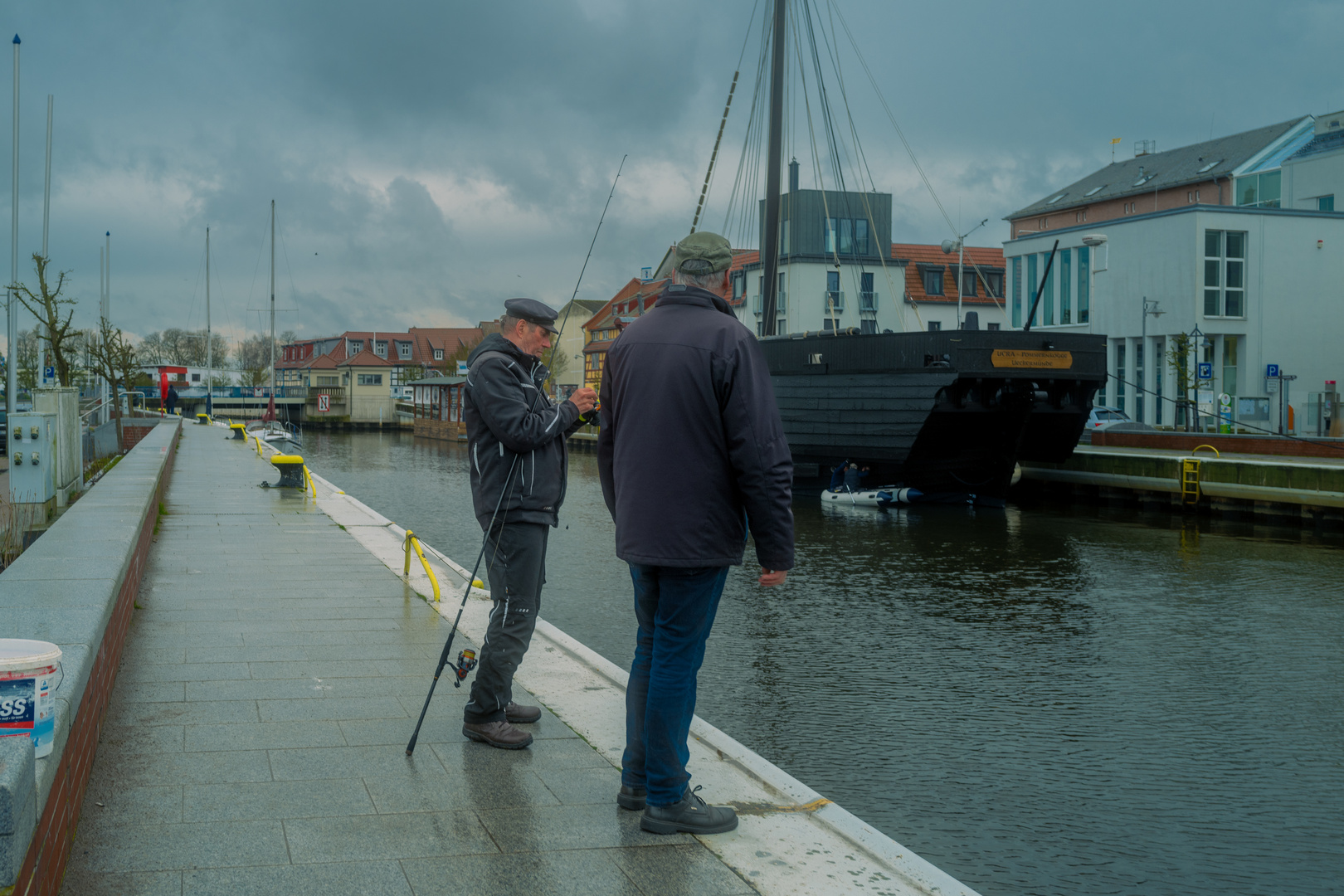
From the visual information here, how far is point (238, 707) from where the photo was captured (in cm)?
513

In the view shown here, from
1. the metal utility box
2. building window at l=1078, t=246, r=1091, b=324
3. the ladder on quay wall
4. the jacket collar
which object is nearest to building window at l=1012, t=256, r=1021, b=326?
A: building window at l=1078, t=246, r=1091, b=324

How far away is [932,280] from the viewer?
69.3 meters

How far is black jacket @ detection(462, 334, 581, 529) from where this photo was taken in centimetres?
455

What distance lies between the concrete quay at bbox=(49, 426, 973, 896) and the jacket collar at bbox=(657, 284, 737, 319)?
1720mm

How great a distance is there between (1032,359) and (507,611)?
1981 centimetres

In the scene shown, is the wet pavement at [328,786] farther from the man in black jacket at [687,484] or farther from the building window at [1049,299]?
the building window at [1049,299]

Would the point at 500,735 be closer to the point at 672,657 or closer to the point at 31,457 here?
the point at 672,657

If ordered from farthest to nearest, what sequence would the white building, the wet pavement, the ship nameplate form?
the white building → the ship nameplate → the wet pavement

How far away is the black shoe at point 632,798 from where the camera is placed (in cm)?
396

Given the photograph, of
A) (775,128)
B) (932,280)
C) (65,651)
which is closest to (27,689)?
(65,651)

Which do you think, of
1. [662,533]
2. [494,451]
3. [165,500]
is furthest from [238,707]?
[165,500]

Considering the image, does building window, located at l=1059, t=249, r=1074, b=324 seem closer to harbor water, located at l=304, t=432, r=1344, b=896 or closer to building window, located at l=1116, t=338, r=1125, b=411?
building window, located at l=1116, t=338, r=1125, b=411

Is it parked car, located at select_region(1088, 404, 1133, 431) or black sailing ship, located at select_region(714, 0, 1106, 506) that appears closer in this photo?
black sailing ship, located at select_region(714, 0, 1106, 506)

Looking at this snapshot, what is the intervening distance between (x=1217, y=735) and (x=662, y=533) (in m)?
4.73
